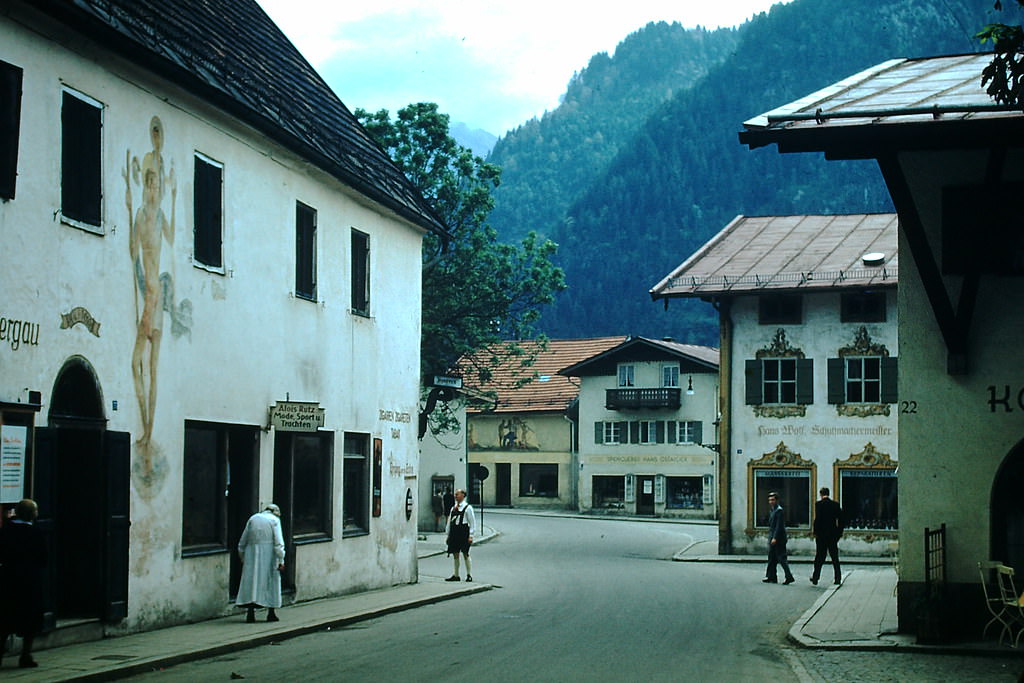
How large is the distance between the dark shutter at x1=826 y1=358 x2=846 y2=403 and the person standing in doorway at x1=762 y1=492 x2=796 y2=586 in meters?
10.7

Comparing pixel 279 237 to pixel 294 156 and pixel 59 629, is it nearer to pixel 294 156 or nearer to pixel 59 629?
pixel 294 156

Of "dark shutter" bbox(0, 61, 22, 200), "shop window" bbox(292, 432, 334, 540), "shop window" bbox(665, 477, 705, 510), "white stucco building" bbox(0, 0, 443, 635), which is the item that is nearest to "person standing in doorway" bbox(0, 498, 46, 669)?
"white stucco building" bbox(0, 0, 443, 635)

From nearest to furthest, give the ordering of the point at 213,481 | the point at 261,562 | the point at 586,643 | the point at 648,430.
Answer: the point at 586,643 → the point at 261,562 → the point at 213,481 → the point at 648,430

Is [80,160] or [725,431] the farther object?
[725,431]

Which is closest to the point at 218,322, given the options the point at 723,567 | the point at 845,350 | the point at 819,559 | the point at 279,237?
the point at 279,237

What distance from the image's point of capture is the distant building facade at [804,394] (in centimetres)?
3781

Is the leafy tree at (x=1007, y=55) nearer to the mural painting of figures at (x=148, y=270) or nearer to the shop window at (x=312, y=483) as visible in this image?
the mural painting of figures at (x=148, y=270)

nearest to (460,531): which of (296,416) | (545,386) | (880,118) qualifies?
(296,416)

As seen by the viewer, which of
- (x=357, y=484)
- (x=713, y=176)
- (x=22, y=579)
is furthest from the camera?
(x=713, y=176)

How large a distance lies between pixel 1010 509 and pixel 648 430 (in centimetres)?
4987

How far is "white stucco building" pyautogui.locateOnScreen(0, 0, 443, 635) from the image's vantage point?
13.7 meters

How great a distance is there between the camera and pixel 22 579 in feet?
39.5

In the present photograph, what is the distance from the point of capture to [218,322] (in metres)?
18.0

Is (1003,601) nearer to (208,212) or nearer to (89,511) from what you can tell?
(89,511)
